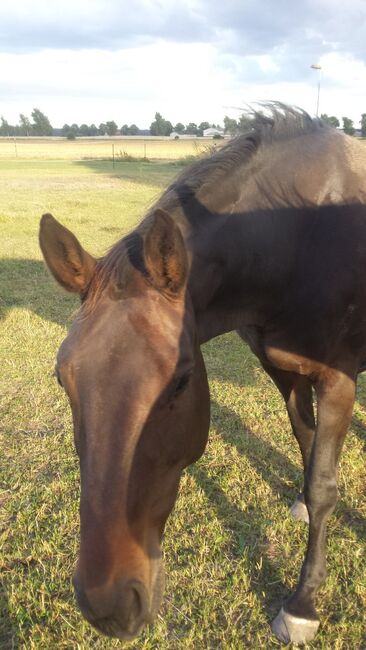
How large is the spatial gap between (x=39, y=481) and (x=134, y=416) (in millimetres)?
2498

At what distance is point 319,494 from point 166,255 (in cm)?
170

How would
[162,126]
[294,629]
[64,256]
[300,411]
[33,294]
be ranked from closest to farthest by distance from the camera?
1. [64,256]
2. [294,629]
3. [300,411]
4. [33,294]
5. [162,126]

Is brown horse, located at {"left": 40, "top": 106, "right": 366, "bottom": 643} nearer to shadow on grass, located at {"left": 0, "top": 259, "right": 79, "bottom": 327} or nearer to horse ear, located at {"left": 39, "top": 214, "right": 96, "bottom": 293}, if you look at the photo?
horse ear, located at {"left": 39, "top": 214, "right": 96, "bottom": 293}

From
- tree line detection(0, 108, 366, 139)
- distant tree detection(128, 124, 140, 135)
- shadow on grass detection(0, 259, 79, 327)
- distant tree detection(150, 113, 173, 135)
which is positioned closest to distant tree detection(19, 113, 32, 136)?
tree line detection(0, 108, 366, 139)

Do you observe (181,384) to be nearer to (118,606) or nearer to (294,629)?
(118,606)

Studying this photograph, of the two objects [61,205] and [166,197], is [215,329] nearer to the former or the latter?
[166,197]

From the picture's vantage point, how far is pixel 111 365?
1.61 m

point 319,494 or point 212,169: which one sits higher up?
point 212,169

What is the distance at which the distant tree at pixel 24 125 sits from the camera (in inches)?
4286

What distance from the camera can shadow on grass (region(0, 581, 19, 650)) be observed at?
96.8 inches

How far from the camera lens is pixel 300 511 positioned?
329 centimetres

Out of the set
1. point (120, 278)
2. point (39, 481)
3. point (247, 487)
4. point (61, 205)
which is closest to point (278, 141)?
point (120, 278)

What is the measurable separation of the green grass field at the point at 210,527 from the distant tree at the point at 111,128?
11544 centimetres

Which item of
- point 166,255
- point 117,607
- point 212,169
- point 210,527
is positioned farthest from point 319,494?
point 212,169
